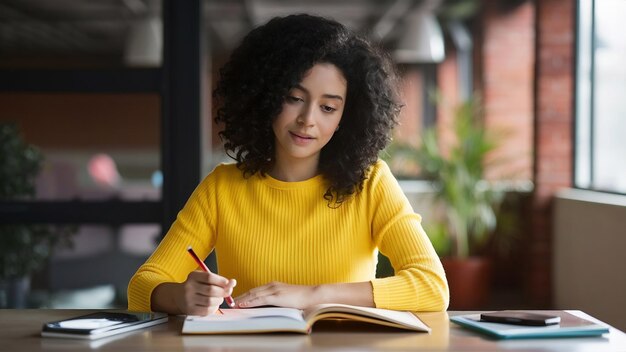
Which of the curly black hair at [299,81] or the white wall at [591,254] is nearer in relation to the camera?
the curly black hair at [299,81]

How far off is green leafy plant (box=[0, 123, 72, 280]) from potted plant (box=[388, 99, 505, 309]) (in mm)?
3791

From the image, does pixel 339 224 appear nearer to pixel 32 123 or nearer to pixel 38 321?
pixel 38 321

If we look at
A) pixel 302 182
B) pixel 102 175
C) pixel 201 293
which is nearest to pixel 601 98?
pixel 102 175

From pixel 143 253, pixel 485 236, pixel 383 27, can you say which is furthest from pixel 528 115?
pixel 143 253

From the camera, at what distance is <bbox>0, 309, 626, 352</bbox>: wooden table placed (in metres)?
1.46

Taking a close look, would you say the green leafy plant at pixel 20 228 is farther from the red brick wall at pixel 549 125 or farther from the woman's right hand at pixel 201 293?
the red brick wall at pixel 549 125

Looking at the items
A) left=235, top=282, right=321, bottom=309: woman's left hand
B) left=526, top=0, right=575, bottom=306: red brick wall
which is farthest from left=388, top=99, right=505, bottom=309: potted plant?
left=235, top=282, right=321, bottom=309: woman's left hand

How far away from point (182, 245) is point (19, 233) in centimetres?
141

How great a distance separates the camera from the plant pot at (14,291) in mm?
3299

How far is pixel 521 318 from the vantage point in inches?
62.9

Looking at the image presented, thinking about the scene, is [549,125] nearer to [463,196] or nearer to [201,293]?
[463,196]

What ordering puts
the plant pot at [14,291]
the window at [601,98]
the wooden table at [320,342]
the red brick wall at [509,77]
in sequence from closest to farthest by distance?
the wooden table at [320,342] → the plant pot at [14,291] → the window at [601,98] → the red brick wall at [509,77]

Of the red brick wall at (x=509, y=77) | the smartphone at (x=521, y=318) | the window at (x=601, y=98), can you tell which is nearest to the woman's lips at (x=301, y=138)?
the smartphone at (x=521, y=318)

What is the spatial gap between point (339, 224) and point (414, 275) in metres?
0.23
